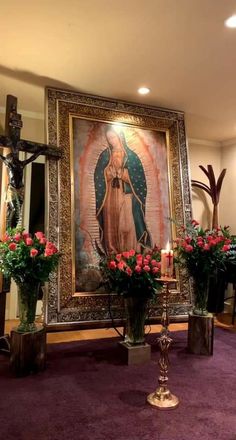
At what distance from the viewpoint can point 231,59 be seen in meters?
2.92

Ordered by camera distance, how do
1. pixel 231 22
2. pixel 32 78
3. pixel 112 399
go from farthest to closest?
pixel 32 78, pixel 231 22, pixel 112 399

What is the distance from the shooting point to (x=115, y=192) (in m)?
3.69

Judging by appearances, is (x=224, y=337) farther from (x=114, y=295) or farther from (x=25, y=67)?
(x=25, y=67)

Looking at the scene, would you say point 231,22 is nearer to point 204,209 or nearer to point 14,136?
point 14,136

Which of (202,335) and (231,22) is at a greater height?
(231,22)

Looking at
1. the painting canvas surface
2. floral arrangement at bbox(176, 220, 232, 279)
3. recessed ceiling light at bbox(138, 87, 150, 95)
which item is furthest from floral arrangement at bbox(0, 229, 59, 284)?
recessed ceiling light at bbox(138, 87, 150, 95)

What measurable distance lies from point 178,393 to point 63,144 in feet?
8.21

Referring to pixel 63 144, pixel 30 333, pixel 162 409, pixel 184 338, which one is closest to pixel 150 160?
pixel 63 144

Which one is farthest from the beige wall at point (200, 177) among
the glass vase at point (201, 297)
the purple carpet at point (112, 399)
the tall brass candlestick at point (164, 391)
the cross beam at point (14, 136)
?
the tall brass candlestick at point (164, 391)

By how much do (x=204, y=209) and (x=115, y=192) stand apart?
2068 millimetres

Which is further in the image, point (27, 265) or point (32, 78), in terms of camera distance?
point (32, 78)

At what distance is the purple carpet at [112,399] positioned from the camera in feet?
5.76

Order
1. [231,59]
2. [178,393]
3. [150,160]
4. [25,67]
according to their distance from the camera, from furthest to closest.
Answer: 1. [150,160]
2. [25,67]
3. [231,59]
4. [178,393]

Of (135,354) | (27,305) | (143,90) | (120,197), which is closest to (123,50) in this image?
(143,90)
